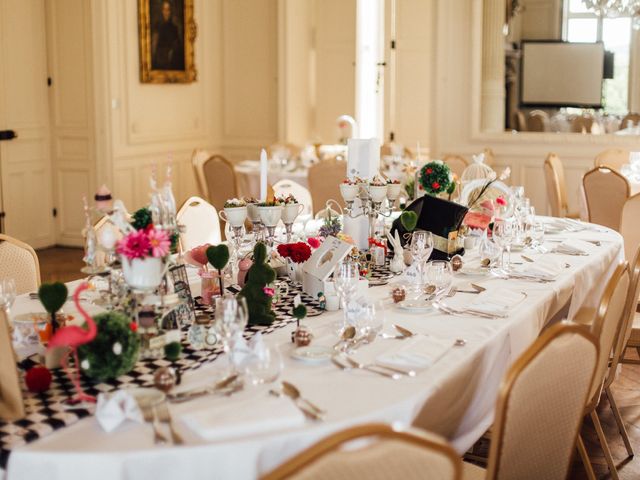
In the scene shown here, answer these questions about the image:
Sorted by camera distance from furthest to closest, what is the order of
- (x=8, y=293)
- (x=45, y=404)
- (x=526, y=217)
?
(x=526, y=217) → (x=8, y=293) → (x=45, y=404)

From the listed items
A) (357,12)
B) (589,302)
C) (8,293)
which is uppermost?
(357,12)

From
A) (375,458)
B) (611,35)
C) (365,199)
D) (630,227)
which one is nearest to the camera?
(375,458)

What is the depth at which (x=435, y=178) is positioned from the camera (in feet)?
13.0

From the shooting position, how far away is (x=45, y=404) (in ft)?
6.91

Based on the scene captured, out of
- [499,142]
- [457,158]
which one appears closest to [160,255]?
[457,158]

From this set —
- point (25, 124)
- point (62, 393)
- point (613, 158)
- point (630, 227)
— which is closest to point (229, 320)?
point (62, 393)

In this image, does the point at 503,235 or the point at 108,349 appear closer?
the point at 108,349

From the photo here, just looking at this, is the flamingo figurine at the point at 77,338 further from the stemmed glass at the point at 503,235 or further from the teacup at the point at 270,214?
the stemmed glass at the point at 503,235

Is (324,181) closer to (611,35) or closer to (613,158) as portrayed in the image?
(613,158)

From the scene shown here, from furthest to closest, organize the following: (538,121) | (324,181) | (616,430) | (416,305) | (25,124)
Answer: (538,121) < (25,124) < (324,181) < (616,430) < (416,305)

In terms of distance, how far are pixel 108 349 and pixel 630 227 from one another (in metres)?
3.29

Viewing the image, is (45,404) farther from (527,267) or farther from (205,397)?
(527,267)

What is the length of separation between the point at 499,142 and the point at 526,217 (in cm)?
396

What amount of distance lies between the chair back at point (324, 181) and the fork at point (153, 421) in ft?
14.5
